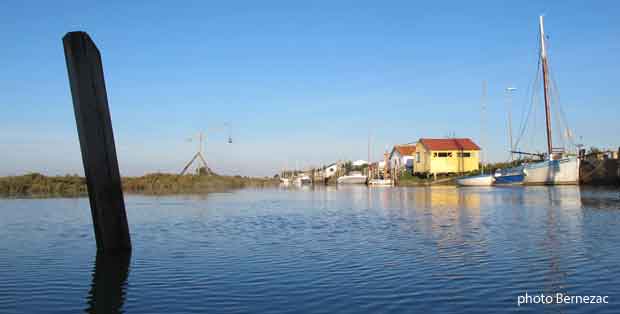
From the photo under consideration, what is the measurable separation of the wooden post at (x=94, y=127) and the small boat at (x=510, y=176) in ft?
206

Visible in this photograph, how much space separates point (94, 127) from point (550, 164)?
199 ft

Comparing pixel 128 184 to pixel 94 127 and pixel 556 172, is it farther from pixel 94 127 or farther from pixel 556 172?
pixel 94 127

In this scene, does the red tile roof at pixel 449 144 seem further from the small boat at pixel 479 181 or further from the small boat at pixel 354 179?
the small boat at pixel 354 179

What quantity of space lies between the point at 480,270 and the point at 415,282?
1.91 metres

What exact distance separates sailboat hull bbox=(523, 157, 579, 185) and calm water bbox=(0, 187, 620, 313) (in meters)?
45.9

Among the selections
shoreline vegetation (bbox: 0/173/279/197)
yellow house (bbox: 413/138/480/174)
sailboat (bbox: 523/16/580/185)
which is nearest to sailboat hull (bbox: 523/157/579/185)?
sailboat (bbox: 523/16/580/185)

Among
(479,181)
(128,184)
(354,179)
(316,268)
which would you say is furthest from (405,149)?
(316,268)

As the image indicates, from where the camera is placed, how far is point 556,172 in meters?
62.6

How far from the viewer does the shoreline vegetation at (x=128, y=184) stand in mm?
57000

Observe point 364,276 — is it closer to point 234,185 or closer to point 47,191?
point 47,191

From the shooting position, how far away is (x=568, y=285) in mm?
9602

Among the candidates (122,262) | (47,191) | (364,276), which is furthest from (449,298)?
(47,191)

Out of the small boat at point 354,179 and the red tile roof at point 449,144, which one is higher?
the red tile roof at point 449,144

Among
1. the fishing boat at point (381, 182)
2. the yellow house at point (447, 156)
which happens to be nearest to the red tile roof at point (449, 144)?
the yellow house at point (447, 156)
